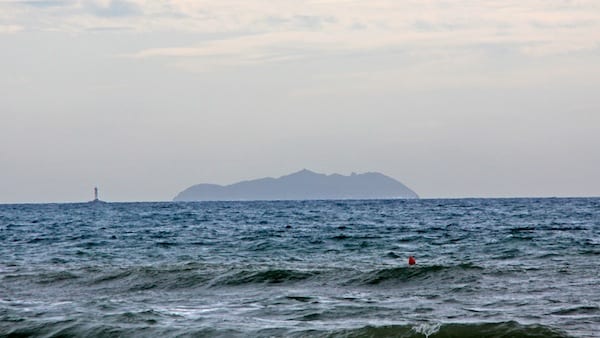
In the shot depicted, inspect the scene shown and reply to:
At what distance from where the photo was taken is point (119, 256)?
34719 mm

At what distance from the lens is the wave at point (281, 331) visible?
51.5 ft

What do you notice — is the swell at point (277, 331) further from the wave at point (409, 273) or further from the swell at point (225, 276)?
the wave at point (409, 273)

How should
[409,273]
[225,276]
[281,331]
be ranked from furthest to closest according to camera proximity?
1. [225,276]
2. [409,273]
3. [281,331]

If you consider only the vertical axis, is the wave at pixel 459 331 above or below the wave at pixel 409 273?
below

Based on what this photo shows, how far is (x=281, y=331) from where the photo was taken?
647 inches

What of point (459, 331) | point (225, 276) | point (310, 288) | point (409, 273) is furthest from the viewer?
point (225, 276)

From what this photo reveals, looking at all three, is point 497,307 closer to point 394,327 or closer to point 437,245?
point 394,327

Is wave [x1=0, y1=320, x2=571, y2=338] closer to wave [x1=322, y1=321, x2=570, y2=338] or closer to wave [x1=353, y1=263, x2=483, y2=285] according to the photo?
wave [x1=322, y1=321, x2=570, y2=338]

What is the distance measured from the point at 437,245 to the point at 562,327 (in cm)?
2122

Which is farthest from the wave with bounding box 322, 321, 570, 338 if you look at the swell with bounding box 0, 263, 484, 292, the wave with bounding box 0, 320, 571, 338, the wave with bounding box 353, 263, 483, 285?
the wave with bounding box 353, 263, 483, 285

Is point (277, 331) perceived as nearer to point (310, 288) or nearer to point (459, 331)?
point (459, 331)

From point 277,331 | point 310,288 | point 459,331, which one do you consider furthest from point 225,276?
point 459,331

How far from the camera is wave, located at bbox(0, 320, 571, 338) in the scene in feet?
51.5

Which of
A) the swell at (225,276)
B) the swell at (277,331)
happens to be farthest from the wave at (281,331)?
the swell at (225,276)
